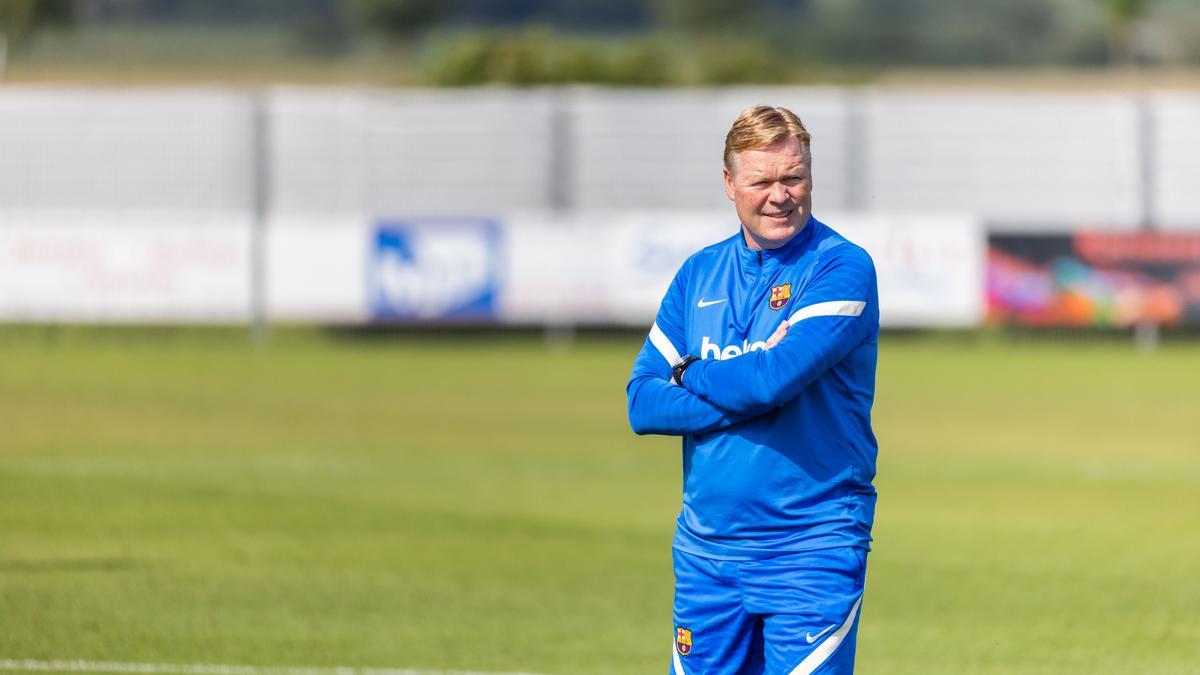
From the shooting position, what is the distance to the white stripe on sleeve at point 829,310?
5.06 metres

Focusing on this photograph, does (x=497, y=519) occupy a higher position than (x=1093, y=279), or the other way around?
(x=1093, y=279)

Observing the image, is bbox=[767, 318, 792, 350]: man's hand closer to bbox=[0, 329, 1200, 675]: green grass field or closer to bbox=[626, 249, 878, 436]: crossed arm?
bbox=[626, 249, 878, 436]: crossed arm

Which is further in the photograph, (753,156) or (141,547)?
(141,547)

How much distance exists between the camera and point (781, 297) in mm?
5164

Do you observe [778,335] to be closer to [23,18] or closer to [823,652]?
[823,652]

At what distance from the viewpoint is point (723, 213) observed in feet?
97.4

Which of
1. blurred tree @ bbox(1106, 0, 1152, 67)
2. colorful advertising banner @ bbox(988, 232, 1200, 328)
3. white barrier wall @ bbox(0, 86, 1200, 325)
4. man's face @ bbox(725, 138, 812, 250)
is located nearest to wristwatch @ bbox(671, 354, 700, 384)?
man's face @ bbox(725, 138, 812, 250)

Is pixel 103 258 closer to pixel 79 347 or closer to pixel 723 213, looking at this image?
pixel 79 347

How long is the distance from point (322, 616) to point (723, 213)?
801 inches

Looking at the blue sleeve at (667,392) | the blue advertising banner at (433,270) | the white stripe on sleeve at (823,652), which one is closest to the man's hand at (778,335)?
the blue sleeve at (667,392)

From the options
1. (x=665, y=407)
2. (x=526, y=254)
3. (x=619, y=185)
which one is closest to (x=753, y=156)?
(x=665, y=407)

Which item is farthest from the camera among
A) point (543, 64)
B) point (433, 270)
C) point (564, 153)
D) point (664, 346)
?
point (543, 64)

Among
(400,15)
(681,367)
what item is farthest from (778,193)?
(400,15)

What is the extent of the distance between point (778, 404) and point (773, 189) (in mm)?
584
